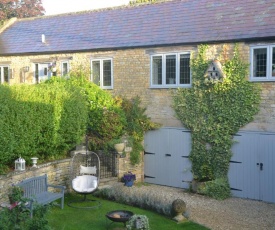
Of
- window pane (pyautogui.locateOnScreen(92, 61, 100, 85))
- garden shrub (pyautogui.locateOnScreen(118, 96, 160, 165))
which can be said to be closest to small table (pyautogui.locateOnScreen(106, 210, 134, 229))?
garden shrub (pyautogui.locateOnScreen(118, 96, 160, 165))

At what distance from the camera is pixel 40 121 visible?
1364 centimetres

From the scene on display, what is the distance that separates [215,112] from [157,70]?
3.09m

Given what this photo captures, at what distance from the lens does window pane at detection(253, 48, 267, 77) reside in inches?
568

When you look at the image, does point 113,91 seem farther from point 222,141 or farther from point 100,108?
point 222,141

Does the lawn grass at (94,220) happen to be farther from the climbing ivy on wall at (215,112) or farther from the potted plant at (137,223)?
the climbing ivy on wall at (215,112)

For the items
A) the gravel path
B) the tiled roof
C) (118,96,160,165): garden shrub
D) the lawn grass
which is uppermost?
the tiled roof

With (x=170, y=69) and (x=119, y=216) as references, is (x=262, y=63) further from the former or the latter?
(x=119, y=216)

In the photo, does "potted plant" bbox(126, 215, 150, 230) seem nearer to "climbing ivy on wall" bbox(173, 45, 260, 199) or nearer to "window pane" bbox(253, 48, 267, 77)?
"climbing ivy on wall" bbox(173, 45, 260, 199)

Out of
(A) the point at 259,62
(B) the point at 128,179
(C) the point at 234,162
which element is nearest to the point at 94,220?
(B) the point at 128,179

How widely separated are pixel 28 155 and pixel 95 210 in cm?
284

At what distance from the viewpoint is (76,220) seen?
11.8 metres

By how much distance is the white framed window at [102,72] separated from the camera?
1834 cm

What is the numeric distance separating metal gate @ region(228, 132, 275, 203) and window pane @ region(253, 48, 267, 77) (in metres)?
2.04

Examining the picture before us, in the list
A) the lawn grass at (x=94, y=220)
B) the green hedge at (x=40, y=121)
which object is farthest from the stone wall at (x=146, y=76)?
the lawn grass at (x=94, y=220)
